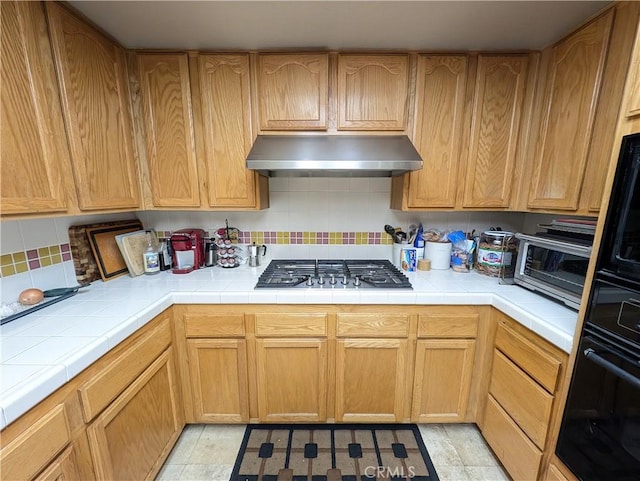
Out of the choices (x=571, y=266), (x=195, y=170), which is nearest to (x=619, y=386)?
(x=571, y=266)

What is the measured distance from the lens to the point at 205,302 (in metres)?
1.39

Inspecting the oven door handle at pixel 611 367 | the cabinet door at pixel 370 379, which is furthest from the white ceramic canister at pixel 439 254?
the oven door handle at pixel 611 367

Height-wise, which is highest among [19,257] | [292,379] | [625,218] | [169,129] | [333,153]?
[169,129]

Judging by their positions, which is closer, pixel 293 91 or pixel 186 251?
pixel 293 91

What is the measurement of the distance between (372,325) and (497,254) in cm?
91

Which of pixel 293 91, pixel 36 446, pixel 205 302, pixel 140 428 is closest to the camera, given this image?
pixel 36 446

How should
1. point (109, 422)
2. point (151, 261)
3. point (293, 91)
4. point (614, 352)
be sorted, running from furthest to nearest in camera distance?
point (151, 261) → point (293, 91) → point (109, 422) → point (614, 352)

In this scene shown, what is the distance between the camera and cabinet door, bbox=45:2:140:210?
1121mm

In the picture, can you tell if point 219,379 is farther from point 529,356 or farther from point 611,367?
point 611,367

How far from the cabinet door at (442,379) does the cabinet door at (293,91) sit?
1.45 m

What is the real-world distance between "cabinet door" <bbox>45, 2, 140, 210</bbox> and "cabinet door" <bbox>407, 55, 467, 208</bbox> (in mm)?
1681

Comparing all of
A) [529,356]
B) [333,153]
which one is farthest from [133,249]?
[529,356]

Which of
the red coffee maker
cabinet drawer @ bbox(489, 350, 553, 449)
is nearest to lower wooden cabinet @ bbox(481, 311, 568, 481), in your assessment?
cabinet drawer @ bbox(489, 350, 553, 449)

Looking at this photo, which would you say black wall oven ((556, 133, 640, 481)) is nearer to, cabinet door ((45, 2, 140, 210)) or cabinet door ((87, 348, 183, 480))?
cabinet door ((87, 348, 183, 480))
